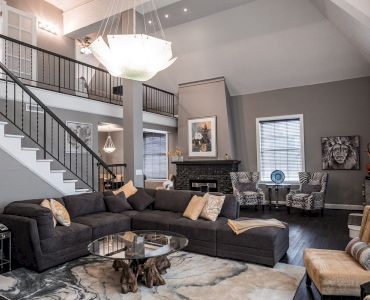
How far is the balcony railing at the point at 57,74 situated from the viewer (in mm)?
7009

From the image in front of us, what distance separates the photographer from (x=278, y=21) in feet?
23.5

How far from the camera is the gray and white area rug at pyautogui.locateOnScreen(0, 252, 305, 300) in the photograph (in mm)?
2939

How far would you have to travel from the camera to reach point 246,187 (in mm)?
8039

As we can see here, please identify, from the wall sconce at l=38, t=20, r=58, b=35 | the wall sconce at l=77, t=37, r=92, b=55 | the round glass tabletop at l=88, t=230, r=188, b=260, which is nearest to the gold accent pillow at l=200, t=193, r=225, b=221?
the round glass tabletop at l=88, t=230, r=188, b=260

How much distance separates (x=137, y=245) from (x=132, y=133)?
394cm

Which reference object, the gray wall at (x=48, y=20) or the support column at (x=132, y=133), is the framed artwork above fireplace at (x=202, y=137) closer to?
the support column at (x=132, y=133)

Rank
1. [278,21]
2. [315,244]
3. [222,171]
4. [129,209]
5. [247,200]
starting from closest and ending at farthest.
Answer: [315,244] < [129,209] < [278,21] < [247,200] < [222,171]

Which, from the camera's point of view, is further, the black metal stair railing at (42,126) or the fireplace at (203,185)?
the fireplace at (203,185)

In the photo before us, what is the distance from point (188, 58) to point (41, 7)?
433 centimetres

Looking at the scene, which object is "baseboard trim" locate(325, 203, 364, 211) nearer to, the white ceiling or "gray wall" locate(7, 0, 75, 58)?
the white ceiling

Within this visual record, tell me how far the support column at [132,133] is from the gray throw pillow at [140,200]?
1.31m

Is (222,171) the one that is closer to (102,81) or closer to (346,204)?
(346,204)

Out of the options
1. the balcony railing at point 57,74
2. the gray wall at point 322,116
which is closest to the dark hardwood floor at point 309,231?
the gray wall at point 322,116

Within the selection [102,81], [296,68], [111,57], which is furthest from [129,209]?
[102,81]
